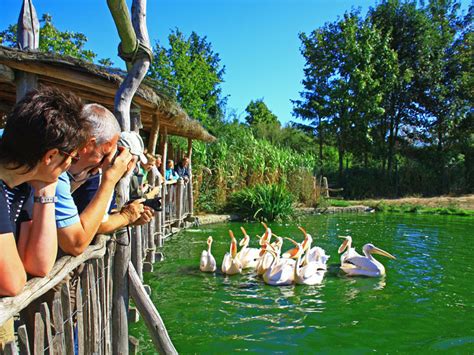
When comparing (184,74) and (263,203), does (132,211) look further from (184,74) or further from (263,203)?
(184,74)

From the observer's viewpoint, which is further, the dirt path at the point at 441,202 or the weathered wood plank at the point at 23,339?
the dirt path at the point at 441,202

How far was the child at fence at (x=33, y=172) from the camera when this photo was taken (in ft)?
5.50

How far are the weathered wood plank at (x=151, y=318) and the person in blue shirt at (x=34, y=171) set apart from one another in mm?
1492

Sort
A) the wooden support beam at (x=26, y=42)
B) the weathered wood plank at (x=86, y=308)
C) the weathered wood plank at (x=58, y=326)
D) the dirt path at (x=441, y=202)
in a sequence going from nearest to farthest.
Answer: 1. the weathered wood plank at (x=58, y=326)
2. the weathered wood plank at (x=86, y=308)
3. the wooden support beam at (x=26, y=42)
4. the dirt path at (x=441, y=202)

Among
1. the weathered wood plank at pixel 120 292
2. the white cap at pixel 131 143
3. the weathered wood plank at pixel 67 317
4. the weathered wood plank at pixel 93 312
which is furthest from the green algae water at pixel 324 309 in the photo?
the white cap at pixel 131 143

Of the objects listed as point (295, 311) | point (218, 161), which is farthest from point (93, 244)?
point (218, 161)

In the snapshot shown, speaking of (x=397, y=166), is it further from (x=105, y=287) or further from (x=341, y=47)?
(x=105, y=287)

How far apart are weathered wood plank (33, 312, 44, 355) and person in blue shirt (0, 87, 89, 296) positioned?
0.17 m

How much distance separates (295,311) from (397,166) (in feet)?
75.4

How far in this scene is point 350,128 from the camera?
26844 mm

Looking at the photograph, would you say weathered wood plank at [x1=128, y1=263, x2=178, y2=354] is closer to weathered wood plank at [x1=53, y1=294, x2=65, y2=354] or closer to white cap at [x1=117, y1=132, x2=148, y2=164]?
white cap at [x1=117, y1=132, x2=148, y2=164]

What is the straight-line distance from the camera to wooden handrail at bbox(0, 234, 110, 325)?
1.56 meters

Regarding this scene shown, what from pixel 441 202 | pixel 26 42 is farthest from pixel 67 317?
pixel 441 202

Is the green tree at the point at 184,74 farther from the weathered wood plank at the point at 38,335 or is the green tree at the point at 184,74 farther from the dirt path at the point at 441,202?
the weathered wood plank at the point at 38,335
